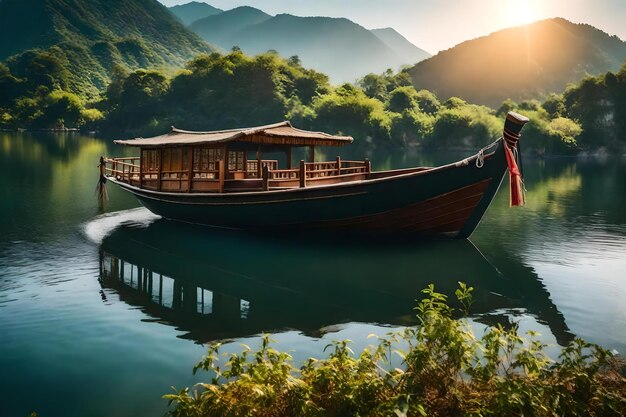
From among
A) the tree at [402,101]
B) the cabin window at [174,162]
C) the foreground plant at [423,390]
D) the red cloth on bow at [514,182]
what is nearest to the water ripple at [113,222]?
the cabin window at [174,162]

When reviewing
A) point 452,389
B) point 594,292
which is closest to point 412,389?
point 452,389

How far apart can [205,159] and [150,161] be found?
375cm

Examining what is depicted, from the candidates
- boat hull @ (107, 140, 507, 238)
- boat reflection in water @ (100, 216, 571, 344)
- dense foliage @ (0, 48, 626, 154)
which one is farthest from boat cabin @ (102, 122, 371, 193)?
dense foliage @ (0, 48, 626, 154)

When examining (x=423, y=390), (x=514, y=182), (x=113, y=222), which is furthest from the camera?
(x=113, y=222)

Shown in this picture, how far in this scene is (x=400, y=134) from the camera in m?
90.6

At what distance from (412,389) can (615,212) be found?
78.6 feet

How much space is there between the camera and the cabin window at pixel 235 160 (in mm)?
20094

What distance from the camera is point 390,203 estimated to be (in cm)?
1603

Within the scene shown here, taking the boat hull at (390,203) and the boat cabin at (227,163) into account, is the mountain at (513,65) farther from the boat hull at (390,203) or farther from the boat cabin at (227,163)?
the boat hull at (390,203)

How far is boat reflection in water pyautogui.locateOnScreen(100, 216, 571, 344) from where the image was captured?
10625 mm

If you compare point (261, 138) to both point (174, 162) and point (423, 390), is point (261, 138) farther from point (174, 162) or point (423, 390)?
point (423, 390)

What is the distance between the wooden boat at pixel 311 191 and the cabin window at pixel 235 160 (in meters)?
0.04

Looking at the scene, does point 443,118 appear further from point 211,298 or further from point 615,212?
point 211,298

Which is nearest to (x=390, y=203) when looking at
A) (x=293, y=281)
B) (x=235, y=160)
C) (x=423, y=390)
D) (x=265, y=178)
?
(x=265, y=178)
